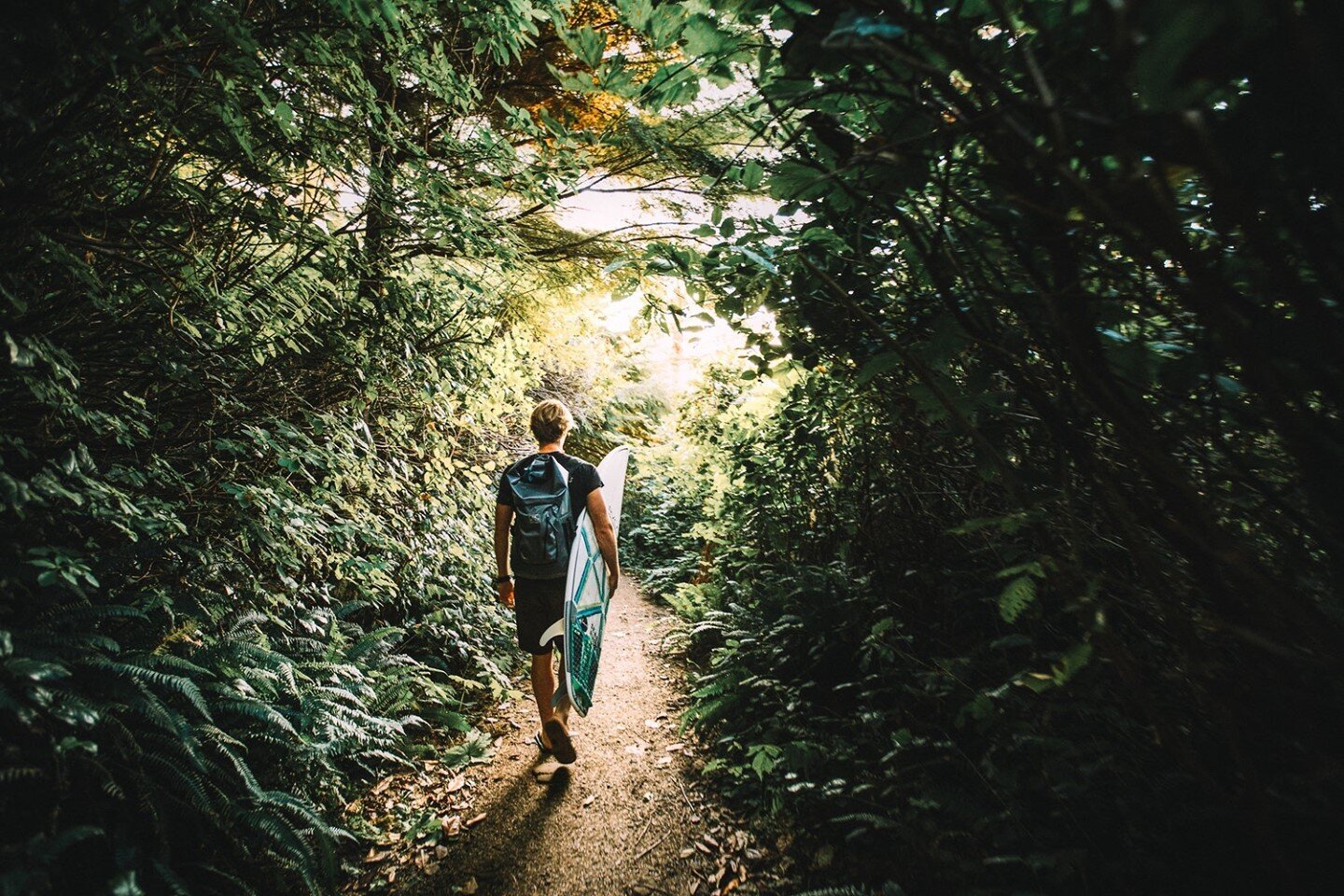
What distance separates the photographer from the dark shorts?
3.31 metres

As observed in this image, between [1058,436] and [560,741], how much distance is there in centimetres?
335

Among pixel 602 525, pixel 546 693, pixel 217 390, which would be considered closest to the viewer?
pixel 217 390

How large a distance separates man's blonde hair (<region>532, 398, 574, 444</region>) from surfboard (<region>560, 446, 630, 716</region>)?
0.44 m

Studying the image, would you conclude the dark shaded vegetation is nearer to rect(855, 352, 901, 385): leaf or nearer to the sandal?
rect(855, 352, 901, 385): leaf

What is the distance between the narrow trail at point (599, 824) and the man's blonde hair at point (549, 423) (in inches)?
89.3

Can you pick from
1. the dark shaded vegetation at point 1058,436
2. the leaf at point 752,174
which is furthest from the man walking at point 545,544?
the leaf at point 752,174

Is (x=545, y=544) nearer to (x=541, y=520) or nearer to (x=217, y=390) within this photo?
(x=541, y=520)

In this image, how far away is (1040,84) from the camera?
0.53 m

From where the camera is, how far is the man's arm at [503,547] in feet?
11.0

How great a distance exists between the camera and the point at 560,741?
326cm

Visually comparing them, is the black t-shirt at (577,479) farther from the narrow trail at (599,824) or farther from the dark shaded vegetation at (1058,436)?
the narrow trail at (599,824)

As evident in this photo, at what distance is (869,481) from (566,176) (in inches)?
120

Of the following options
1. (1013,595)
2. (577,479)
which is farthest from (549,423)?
(1013,595)

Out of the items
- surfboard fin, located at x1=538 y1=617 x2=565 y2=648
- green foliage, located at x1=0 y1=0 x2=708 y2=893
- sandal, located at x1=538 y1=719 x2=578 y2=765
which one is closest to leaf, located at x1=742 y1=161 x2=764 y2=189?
green foliage, located at x1=0 y1=0 x2=708 y2=893
